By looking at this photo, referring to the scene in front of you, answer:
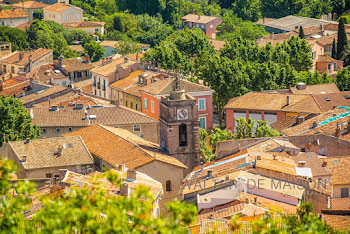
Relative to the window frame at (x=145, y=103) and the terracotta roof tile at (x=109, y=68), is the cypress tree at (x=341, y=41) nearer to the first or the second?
the terracotta roof tile at (x=109, y=68)

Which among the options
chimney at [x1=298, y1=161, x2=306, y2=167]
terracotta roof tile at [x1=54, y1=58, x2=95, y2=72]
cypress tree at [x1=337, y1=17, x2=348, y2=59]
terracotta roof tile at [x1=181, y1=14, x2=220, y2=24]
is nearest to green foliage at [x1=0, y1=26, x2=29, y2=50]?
terracotta roof tile at [x1=54, y1=58, x2=95, y2=72]

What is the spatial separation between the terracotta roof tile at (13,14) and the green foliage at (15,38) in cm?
2193

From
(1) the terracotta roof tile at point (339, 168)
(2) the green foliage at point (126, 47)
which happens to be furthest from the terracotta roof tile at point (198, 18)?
(1) the terracotta roof tile at point (339, 168)

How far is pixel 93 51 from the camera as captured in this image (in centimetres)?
12762

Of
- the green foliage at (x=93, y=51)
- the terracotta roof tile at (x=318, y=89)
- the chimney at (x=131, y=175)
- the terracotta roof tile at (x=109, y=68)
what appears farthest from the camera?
the green foliage at (x=93, y=51)

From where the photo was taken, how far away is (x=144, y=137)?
69.8 m

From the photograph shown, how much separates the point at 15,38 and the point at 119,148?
72.4 m

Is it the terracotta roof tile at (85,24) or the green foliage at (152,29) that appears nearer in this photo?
the green foliage at (152,29)

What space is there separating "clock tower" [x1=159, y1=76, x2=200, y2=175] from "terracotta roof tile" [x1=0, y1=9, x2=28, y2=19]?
94.9m

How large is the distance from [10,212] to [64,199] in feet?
10.2

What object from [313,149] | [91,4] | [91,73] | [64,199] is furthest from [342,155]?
[91,4]

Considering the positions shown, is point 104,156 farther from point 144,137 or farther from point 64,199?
point 64,199

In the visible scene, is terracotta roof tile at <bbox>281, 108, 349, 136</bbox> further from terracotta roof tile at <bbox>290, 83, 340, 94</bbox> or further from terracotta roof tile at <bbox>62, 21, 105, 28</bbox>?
terracotta roof tile at <bbox>62, 21, 105, 28</bbox>

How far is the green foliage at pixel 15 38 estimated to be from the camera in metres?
124
